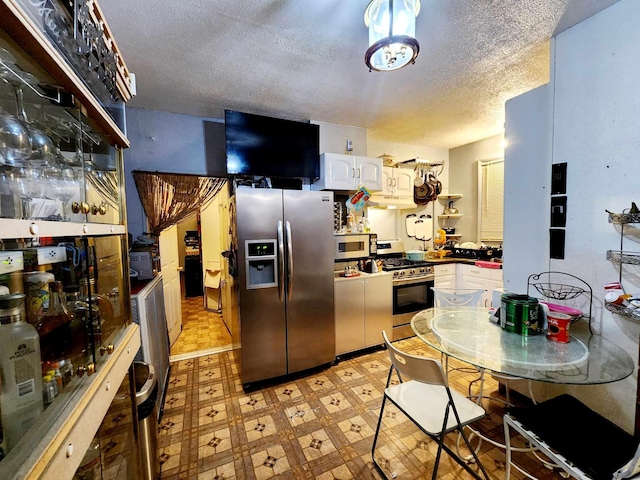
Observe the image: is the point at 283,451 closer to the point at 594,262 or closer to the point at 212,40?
the point at 594,262

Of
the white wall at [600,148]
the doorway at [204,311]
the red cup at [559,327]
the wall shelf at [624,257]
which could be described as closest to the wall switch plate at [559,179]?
the white wall at [600,148]

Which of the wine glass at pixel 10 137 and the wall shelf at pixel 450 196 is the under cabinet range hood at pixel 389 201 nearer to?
the wall shelf at pixel 450 196

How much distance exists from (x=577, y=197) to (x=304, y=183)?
249 centimetres

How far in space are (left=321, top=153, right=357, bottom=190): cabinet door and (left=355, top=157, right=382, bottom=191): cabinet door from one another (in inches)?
2.8

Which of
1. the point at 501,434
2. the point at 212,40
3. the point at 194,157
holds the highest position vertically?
the point at 212,40

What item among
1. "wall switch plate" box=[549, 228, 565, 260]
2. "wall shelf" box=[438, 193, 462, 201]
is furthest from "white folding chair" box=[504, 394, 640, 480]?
"wall shelf" box=[438, 193, 462, 201]

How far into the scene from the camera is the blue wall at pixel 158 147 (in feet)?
8.77

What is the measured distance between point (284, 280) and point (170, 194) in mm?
1578

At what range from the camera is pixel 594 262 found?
1.66 meters

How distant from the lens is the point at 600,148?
1610 mm

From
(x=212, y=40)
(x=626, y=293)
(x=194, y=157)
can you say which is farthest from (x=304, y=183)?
(x=626, y=293)

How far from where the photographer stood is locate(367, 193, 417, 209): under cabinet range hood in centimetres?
355

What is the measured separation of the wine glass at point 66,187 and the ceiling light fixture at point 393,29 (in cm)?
146

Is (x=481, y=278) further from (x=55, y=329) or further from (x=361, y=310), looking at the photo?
(x=55, y=329)
